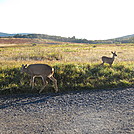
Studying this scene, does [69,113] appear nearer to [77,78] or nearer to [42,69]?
[42,69]

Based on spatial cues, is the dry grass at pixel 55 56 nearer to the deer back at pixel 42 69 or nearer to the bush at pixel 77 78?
the bush at pixel 77 78

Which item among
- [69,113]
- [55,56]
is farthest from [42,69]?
[55,56]

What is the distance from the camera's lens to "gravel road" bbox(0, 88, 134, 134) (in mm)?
5086

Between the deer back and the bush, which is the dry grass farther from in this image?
the deer back

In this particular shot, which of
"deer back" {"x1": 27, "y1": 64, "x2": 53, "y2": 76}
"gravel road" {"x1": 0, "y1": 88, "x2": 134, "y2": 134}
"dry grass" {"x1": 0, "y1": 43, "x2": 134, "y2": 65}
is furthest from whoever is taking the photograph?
"dry grass" {"x1": 0, "y1": 43, "x2": 134, "y2": 65}

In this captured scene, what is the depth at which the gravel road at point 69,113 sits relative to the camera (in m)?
5.09

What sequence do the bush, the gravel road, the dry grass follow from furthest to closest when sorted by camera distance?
the dry grass, the bush, the gravel road

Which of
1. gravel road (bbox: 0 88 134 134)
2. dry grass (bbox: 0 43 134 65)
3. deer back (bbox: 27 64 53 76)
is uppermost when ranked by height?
deer back (bbox: 27 64 53 76)

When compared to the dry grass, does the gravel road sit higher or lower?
lower

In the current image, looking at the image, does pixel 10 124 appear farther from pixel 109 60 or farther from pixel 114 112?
pixel 109 60

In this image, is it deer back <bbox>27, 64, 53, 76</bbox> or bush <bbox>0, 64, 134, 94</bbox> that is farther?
bush <bbox>0, 64, 134, 94</bbox>

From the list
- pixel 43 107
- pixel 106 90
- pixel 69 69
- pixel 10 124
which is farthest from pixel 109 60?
pixel 10 124

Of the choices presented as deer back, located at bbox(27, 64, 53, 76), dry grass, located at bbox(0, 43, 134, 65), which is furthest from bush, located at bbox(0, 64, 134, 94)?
dry grass, located at bbox(0, 43, 134, 65)

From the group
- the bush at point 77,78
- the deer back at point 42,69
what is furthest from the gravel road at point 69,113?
the deer back at point 42,69
